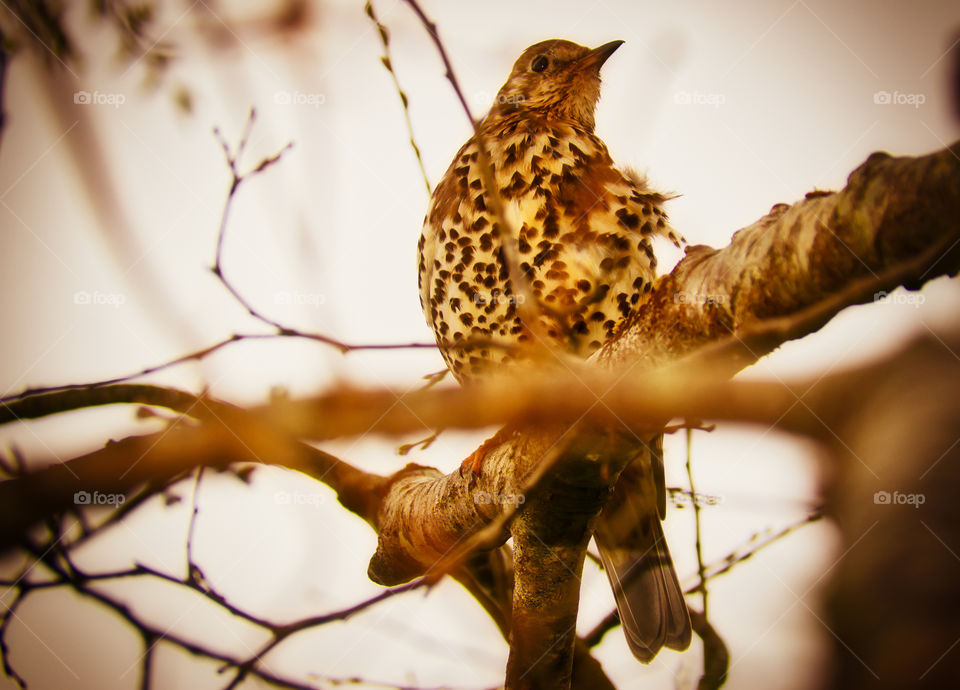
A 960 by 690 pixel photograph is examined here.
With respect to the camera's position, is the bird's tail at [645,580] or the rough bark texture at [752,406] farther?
the bird's tail at [645,580]

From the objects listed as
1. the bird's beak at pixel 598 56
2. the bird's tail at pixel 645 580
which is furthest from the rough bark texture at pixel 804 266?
the bird's beak at pixel 598 56

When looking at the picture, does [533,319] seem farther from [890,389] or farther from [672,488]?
[672,488]

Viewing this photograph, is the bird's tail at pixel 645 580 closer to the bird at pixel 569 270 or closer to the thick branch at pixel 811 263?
the bird at pixel 569 270

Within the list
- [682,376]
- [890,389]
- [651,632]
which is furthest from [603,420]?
[651,632]

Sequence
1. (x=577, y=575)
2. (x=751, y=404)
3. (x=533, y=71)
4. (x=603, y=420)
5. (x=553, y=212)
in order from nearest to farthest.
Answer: (x=751, y=404) < (x=603, y=420) < (x=577, y=575) < (x=553, y=212) < (x=533, y=71)

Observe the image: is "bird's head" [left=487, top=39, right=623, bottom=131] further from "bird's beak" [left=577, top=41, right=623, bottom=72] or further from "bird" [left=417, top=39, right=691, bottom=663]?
"bird" [left=417, top=39, right=691, bottom=663]

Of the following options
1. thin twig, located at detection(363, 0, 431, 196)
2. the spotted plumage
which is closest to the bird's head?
the spotted plumage

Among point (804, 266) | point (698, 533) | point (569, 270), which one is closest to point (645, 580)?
point (698, 533)
